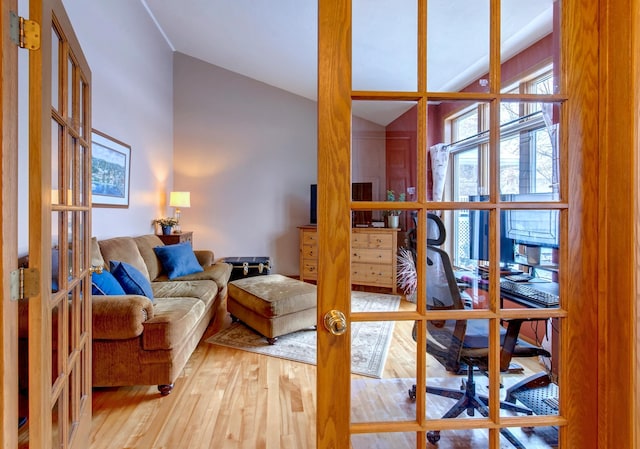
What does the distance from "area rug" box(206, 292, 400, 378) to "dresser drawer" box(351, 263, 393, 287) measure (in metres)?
0.04

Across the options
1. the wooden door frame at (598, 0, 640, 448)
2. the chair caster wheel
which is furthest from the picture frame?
the wooden door frame at (598, 0, 640, 448)

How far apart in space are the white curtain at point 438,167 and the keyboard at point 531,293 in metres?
0.31

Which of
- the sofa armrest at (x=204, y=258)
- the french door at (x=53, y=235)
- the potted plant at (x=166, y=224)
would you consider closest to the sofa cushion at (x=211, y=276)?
the sofa armrest at (x=204, y=258)

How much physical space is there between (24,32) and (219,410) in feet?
6.28

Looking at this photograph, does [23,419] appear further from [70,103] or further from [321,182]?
[321,182]

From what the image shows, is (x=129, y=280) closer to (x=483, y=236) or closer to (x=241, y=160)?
(x=483, y=236)

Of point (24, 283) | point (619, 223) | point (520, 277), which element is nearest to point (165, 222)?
point (24, 283)

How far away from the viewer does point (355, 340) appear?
0.88m

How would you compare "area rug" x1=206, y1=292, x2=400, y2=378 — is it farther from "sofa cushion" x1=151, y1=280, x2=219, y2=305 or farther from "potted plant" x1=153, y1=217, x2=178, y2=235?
"potted plant" x1=153, y1=217, x2=178, y2=235

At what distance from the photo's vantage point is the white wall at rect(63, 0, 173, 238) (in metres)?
2.88

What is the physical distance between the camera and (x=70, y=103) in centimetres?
123

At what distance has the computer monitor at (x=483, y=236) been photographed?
871mm

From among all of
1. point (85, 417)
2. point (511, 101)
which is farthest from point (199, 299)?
point (511, 101)

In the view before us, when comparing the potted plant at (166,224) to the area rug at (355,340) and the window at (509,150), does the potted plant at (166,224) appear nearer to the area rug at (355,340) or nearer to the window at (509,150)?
the area rug at (355,340)
